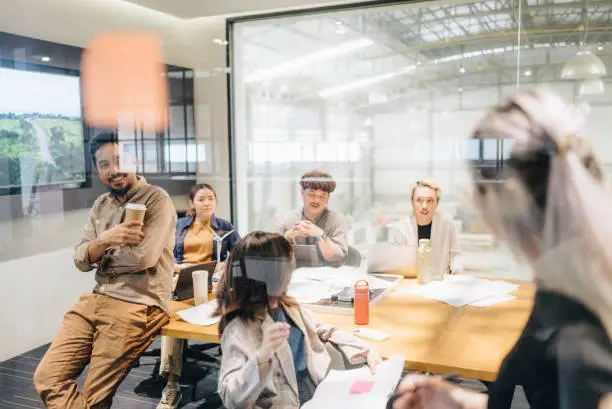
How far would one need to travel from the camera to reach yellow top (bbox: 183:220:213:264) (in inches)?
102

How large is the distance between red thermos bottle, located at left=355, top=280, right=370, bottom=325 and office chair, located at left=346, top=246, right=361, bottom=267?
14 cm

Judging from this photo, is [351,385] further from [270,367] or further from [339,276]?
[339,276]

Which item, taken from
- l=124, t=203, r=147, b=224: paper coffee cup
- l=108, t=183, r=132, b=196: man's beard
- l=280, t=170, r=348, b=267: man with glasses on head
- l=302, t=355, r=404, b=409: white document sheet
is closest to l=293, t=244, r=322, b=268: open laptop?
l=280, t=170, r=348, b=267: man with glasses on head

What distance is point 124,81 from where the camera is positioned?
2.28 metres

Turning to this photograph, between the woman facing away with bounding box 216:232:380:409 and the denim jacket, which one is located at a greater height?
the denim jacket

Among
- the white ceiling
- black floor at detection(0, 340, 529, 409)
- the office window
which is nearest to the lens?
the office window

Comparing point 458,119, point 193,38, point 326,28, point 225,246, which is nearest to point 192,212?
point 225,246

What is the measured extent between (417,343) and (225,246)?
1.02 metres

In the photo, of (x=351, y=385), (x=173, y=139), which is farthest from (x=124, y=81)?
(x=351, y=385)

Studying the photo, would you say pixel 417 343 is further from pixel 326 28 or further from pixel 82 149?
pixel 82 149

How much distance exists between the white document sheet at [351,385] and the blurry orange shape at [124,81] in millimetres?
1383

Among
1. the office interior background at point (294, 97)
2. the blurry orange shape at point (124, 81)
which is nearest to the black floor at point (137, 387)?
→ the office interior background at point (294, 97)

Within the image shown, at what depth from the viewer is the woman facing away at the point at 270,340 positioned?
1631mm

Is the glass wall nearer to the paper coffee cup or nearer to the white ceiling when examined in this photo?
the white ceiling
